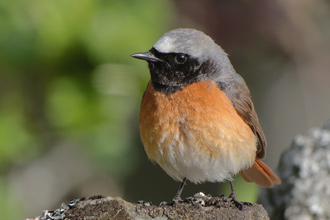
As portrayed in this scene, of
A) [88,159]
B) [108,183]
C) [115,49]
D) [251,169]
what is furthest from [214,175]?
[108,183]

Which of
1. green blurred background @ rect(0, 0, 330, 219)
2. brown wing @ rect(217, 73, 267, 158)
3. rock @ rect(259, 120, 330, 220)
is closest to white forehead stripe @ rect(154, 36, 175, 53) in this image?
brown wing @ rect(217, 73, 267, 158)

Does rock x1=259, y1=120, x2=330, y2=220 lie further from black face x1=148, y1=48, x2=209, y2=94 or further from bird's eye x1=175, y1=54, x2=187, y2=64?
bird's eye x1=175, y1=54, x2=187, y2=64

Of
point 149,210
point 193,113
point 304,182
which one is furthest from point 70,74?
point 149,210

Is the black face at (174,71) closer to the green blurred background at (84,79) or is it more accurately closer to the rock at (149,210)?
the rock at (149,210)

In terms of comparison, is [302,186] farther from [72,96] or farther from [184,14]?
[184,14]

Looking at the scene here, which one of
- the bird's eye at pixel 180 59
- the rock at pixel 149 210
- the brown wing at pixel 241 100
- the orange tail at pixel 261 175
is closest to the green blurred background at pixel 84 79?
the orange tail at pixel 261 175

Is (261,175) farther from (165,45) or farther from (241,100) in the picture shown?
(165,45)
